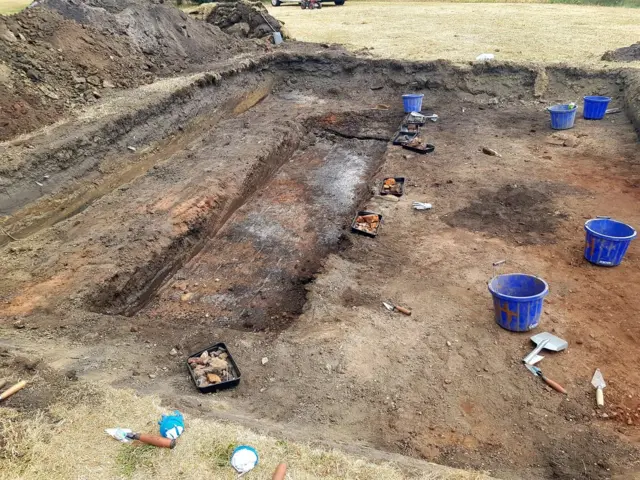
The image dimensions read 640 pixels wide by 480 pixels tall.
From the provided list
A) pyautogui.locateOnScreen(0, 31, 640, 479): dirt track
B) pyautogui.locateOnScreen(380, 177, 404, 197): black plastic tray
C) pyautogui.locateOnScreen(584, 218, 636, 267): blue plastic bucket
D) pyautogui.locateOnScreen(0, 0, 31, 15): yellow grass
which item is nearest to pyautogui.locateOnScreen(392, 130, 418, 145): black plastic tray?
pyautogui.locateOnScreen(0, 31, 640, 479): dirt track

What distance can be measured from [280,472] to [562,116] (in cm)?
958

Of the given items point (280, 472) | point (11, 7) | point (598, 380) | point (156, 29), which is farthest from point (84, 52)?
point (11, 7)

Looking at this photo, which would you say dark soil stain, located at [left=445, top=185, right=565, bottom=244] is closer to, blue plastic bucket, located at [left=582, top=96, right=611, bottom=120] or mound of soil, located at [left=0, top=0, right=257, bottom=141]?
blue plastic bucket, located at [left=582, top=96, right=611, bottom=120]

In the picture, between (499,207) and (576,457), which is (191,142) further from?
(576,457)

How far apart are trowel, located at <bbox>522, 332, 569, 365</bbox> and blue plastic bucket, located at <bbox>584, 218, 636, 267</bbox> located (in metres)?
1.61

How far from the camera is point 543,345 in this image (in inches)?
180

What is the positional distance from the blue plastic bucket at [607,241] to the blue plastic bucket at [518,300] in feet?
4.42

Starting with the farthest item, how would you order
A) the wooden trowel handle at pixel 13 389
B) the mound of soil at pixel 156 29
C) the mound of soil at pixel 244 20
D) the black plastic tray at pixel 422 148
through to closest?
the mound of soil at pixel 244 20 → the mound of soil at pixel 156 29 → the black plastic tray at pixel 422 148 → the wooden trowel handle at pixel 13 389

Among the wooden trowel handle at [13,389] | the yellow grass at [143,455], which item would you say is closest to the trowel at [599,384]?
the yellow grass at [143,455]

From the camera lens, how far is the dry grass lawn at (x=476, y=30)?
542 inches

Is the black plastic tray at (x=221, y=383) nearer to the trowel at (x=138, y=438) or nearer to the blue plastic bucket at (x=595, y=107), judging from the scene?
the trowel at (x=138, y=438)

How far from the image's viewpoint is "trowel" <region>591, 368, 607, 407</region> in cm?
399

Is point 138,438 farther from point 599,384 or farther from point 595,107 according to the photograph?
point 595,107

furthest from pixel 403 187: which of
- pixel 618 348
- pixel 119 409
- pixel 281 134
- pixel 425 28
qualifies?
pixel 425 28
